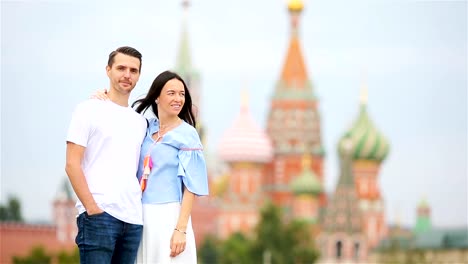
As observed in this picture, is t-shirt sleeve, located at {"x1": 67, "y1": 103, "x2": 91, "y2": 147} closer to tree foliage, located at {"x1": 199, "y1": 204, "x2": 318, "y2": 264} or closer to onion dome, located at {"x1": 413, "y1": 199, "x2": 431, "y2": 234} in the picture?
tree foliage, located at {"x1": 199, "y1": 204, "x2": 318, "y2": 264}

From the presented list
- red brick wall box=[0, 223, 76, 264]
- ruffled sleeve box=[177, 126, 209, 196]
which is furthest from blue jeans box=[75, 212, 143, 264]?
red brick wall box=[0, 223, 76, 264]

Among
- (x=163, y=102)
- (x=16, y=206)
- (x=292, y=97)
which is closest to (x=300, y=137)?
(x=292, y=97)

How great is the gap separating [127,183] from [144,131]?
23 cm

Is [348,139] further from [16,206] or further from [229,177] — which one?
[16,206]

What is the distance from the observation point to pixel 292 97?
76.0 meters

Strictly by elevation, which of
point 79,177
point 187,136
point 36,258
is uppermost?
point 36,258

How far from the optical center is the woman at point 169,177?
19.0 ft

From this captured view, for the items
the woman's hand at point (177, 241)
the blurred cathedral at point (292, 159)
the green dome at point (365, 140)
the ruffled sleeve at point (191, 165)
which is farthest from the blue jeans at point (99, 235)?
the green dome at point (365, 140)

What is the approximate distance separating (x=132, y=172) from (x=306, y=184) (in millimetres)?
68849

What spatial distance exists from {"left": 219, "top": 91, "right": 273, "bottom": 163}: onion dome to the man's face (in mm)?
69386

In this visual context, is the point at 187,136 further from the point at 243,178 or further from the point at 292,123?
the point at 292,123

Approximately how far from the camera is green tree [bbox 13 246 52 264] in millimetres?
58000

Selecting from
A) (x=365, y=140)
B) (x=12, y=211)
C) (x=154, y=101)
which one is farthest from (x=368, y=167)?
(x=154, y=101)

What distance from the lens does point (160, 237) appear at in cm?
577
